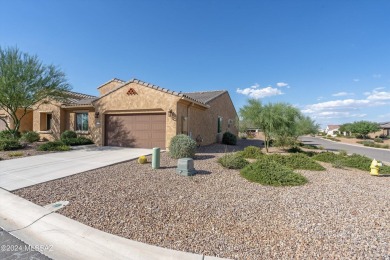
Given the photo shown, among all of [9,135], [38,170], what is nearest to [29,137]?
[9,135]

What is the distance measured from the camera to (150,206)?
4719 mm

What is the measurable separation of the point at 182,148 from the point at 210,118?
9.07 meters

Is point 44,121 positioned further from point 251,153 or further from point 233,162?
point 233,162

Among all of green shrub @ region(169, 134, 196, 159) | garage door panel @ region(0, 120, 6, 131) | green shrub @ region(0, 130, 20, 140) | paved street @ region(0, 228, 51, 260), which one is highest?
garage door panel @ region(0, 120, 6, 131)

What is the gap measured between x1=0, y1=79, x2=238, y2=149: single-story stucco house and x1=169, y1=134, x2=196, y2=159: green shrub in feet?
7.59

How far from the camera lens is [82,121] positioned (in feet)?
58.8

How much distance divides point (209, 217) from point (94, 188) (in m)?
3.61

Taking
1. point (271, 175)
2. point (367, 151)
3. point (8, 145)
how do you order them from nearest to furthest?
point (271, 175) → point (8, 145) → point (367, 151)

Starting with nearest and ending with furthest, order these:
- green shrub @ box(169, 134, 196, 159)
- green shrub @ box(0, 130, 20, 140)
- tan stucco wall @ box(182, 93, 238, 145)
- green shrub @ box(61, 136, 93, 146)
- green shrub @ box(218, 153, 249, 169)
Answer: green shrub @ box(218, 153, 249, 169)
green shrub @ box(169, 134, 196, 159)
green shrub @ box(61, 136, 93, 146)
tan stucco wall @ box(182, 93, 238, 145)
green shrub @ box(0, 130, 20, 140)

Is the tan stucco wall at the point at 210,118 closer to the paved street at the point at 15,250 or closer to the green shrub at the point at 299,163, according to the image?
the green shrub at the point at 299,163

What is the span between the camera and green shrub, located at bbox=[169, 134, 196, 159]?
10.3m

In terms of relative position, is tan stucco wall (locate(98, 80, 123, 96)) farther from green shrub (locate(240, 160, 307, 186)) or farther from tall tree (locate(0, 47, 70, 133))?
green shrub (locate(240, 160, 307, 186))

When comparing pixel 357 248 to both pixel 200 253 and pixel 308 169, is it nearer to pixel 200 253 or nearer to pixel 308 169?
pixel 200 253

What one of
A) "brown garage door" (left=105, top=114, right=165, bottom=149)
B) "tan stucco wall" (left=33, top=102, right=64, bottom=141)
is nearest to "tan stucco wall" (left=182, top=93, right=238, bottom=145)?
"brown garage door" (left=105, top=114, right=165, bottom=149)
